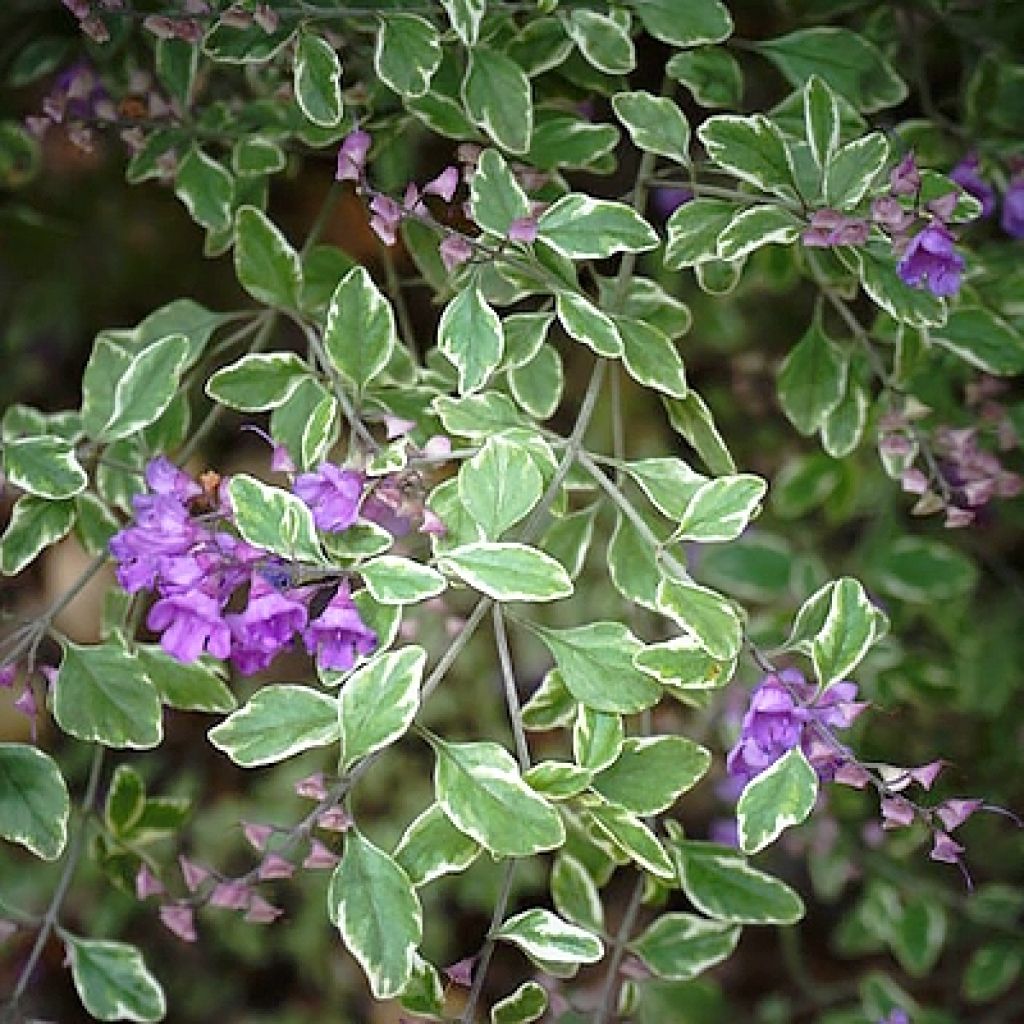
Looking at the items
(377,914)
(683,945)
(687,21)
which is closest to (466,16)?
(687,21)

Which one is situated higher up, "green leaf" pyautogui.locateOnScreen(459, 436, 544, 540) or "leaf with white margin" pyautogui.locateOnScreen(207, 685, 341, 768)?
"green leaf" pyautogui.locateOnScreen(459, 436, 544, 540)

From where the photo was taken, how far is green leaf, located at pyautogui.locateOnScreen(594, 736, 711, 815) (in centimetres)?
87

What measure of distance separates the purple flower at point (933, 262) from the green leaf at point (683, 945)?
0.43 metres

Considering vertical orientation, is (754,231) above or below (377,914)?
above

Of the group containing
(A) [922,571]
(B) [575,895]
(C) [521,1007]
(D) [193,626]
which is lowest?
(A) [922,571]

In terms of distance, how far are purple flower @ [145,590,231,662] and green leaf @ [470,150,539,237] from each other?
0.85 feet

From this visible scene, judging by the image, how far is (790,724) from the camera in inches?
33.1

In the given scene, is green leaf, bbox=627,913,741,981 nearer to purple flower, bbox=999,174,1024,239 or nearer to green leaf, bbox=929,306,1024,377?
green leaf, bbox=929,306,1024,377

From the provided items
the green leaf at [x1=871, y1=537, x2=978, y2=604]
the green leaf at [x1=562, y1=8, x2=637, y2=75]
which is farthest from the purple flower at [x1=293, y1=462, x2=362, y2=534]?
the green leaf at [x1=871, y1=537, x2=978, y2=604]

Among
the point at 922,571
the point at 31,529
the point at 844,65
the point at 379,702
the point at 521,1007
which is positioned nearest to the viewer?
the point at 379,702

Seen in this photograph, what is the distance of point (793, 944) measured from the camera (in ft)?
4.99

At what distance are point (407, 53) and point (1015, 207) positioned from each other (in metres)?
0.47

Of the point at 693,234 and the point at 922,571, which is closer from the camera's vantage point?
the point at 693,234

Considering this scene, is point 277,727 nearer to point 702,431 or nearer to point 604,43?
point 702,431
